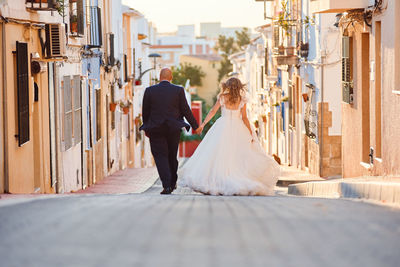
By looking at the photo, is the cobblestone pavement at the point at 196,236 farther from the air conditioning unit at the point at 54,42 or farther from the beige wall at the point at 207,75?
the beige wall at the point at 207,75

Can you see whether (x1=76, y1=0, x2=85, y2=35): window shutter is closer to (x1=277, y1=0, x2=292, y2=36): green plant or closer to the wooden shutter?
the wooden shutter

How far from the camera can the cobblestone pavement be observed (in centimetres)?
411

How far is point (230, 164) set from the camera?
11594mm

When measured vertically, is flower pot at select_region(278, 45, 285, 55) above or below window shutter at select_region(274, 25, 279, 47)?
below

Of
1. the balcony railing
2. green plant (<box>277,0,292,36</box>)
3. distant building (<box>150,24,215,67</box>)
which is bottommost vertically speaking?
the balcony railing

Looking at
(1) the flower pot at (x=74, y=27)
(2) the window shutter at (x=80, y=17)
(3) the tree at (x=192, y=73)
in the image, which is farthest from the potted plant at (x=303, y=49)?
(3) the tree at (x=192, y=73)

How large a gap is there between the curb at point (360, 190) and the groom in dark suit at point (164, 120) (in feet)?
6.70

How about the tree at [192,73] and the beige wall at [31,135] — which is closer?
the beige wall at [31,135]

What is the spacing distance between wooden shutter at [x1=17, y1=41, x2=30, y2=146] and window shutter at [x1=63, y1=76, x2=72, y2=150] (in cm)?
446

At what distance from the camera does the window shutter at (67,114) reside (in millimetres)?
16859

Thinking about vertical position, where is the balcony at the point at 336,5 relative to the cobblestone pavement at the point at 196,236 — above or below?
above

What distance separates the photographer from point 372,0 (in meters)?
14.7

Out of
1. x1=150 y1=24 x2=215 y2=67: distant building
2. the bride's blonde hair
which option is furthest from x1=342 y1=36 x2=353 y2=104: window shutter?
x1=150 y1=24 x2=215 y2=67: distant building

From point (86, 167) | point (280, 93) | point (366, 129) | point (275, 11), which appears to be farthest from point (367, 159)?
point (275, 11)
